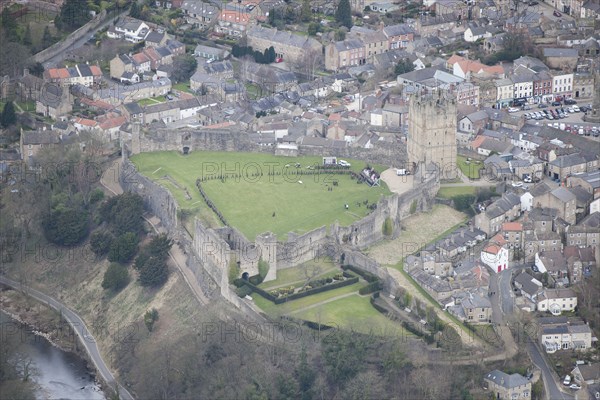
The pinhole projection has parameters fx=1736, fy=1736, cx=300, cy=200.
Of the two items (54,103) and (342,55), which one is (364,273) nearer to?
(54,103)

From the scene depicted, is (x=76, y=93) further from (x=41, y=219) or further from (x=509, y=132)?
(x=509, y=132)

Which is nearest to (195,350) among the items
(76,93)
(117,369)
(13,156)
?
(117,369)

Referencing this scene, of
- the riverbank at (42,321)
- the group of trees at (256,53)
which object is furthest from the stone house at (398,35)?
the riverbank at (42,321)

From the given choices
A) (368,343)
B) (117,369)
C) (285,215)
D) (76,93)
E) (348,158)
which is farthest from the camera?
(76,93)

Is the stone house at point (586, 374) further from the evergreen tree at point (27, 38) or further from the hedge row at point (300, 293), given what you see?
the evergreen tree at point (27, 38)

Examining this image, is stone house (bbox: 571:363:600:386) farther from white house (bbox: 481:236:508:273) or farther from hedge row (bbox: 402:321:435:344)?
white house (bbox: 481:236:508:273)

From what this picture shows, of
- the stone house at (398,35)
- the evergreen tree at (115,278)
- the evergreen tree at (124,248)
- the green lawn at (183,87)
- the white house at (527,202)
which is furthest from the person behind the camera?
the stone house at (398,35)

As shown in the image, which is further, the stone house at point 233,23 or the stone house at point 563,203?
the stone house at point 233,23

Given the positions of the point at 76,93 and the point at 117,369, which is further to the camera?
the point at 76,93
